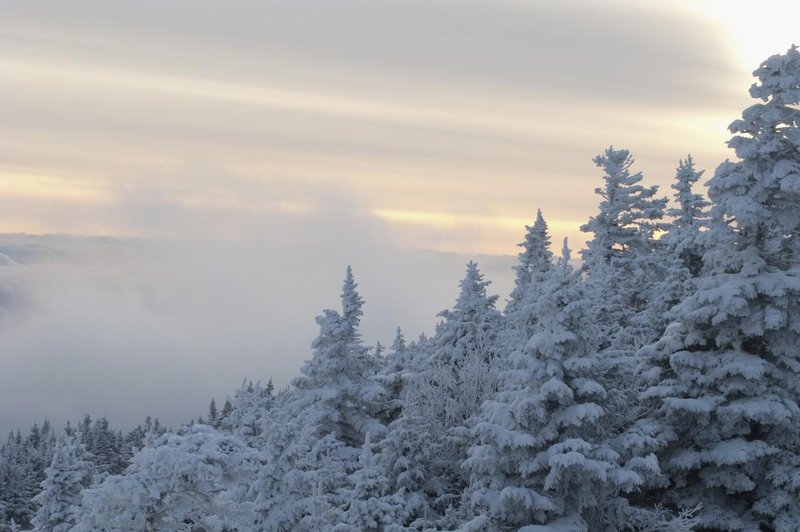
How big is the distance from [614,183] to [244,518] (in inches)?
1351

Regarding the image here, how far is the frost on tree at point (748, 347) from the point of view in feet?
84.2

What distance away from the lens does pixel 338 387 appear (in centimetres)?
3784

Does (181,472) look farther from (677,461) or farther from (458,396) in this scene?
(458,396)

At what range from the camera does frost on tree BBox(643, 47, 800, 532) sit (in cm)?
2567

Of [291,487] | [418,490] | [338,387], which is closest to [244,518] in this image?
[291,487]

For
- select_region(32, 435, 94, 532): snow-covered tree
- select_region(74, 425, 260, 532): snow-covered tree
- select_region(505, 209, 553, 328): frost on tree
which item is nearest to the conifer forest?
select_region(74, 425, 260, 532): snow-covered tree

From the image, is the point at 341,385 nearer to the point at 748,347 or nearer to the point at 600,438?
the point at 600,438

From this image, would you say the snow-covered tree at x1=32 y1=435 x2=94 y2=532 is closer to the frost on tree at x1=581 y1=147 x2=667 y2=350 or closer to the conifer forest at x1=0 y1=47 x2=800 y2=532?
the conifer forest at x1=0 y1=47 x2=800 y2=532

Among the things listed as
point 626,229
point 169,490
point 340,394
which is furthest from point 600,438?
point 626,229

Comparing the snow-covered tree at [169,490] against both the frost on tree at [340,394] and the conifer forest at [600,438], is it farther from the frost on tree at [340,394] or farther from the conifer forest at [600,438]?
the frost on tree at [340,394]

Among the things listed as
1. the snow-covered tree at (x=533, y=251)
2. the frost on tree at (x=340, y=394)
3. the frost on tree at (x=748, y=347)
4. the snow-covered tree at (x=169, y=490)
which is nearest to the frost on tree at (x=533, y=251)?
the snow-covered tree at (x=533, y=251)

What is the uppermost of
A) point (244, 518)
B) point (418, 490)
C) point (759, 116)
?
point (759, 116)

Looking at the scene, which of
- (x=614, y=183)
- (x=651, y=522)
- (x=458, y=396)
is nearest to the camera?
(x=651, y=522)

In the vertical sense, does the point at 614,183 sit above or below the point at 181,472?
above
